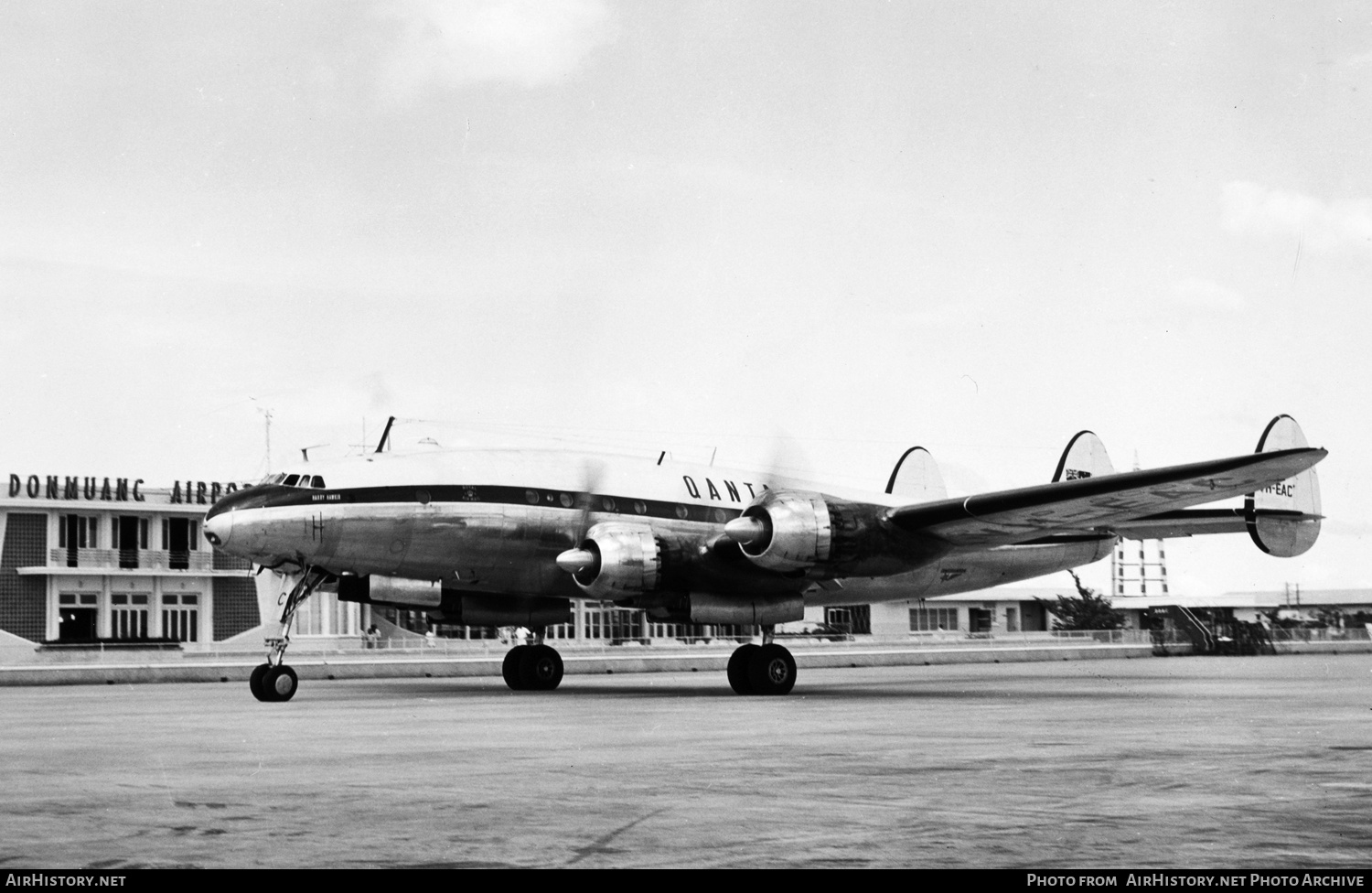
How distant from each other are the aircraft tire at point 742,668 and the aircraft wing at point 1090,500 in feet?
10.0

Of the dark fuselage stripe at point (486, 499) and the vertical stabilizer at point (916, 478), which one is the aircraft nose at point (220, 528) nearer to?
the dark fuselage stripe at point (486, 499)

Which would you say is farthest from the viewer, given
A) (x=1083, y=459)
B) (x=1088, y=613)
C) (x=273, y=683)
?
(x=1088, y=613)

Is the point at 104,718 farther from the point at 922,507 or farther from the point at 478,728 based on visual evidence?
the point at 922,507

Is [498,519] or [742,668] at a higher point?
[498,519]

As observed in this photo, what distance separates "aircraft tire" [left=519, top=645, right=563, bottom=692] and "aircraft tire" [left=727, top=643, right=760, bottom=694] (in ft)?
14.0

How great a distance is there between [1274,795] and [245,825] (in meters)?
5.55

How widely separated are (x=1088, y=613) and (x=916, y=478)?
45.5 meters

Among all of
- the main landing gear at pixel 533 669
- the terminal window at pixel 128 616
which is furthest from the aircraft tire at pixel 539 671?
the terminal window at pixel 128 616

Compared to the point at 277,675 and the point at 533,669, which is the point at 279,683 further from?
the point at 533,669

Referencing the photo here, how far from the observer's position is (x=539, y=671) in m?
24.5

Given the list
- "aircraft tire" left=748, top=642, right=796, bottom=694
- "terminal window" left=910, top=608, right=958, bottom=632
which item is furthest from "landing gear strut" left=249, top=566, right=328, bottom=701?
"terminal window" left=910, top=608, right=958, bottom=632

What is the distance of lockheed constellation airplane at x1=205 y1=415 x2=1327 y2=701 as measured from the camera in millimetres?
20531

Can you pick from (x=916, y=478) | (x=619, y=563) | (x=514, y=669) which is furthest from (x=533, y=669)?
(x=916, y=478)

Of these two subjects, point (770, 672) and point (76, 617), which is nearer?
point (770, 672)
